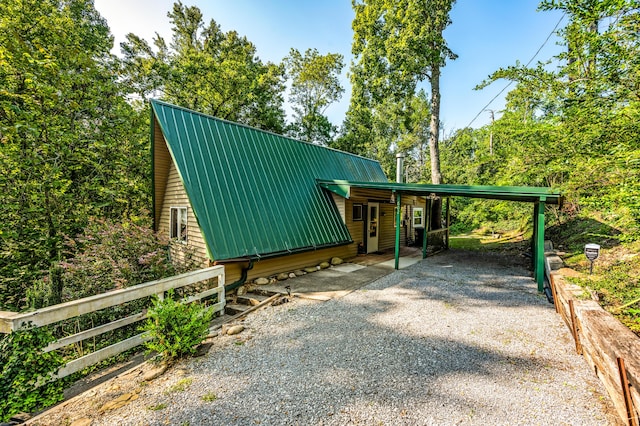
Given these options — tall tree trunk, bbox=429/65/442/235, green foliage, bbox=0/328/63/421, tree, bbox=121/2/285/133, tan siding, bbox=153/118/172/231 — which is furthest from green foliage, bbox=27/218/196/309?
tree, bbox=121/2/285/133

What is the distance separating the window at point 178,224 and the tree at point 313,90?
17.5 meters

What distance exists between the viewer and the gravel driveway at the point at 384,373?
260 cm

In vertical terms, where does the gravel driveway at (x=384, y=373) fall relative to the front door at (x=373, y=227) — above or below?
below

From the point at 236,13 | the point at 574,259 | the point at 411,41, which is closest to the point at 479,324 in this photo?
the point at 574,259

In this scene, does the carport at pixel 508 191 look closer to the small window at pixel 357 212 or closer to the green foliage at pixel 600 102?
the green foliage at pixel 600 102

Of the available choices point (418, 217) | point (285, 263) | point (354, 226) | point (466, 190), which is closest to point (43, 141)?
point (285, 263)

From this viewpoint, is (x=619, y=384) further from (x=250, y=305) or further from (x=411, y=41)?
(x=411, y=41)

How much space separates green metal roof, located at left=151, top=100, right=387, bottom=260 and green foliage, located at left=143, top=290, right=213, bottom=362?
213 centimetres

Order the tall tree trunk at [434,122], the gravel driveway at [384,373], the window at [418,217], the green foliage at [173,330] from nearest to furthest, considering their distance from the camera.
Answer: the gravel driveway at [384,373]
the green foliage at [173,330]
the tall tree trunk at [434,122]
the window at [418,217]

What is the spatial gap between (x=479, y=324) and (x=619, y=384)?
2.08m

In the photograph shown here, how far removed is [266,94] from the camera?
68.7ft

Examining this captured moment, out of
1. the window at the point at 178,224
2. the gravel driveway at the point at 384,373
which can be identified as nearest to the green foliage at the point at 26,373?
the gravel driveway at the point at 384,373

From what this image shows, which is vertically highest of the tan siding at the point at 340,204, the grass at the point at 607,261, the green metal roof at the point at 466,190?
the green metal roof at the point at 466,190

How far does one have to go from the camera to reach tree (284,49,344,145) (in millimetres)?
22703
